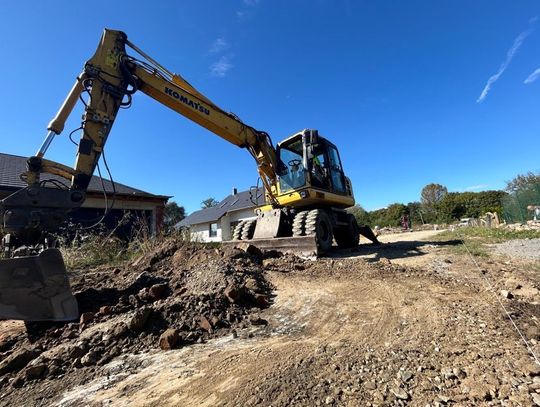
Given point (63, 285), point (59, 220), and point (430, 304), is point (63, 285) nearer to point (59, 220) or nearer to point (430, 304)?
point (59, 220)

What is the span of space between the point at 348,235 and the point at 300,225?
340 cm

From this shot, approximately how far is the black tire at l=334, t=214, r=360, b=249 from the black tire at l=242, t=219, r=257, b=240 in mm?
3039

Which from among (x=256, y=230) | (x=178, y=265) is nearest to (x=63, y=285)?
(x=178, y=265)

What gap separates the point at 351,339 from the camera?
250 centimetres

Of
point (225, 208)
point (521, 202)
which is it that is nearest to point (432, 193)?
point (521, 202)

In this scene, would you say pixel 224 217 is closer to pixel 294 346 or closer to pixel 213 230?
pixel 213 230

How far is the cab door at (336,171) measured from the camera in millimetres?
8945

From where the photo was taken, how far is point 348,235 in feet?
32.9

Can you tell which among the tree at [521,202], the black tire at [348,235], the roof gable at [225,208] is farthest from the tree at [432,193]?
the black tire at [348,235]

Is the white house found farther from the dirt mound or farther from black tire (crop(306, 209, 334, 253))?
the dirt mound

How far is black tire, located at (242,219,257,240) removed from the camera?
8570 mm

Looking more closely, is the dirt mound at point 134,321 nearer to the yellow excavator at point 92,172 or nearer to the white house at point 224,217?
the yellow excavator at point 92,172

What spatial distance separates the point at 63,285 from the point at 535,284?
5.67 meters

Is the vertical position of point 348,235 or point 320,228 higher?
point 320,228
